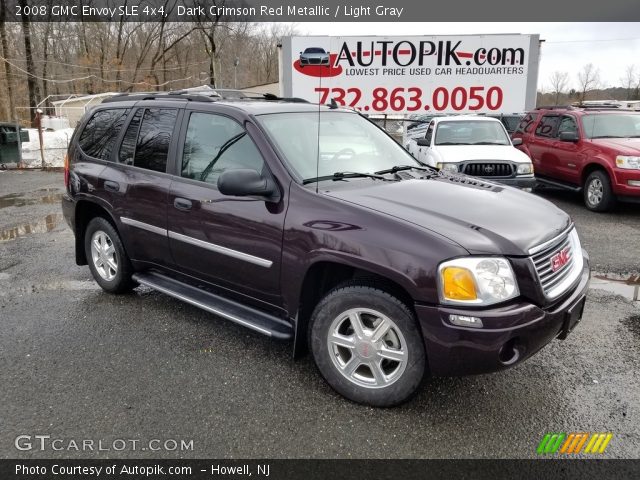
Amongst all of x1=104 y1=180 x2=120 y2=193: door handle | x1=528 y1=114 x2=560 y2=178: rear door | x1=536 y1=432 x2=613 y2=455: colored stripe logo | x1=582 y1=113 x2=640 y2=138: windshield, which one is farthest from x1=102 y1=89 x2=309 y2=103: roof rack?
x1=528 y1=114 x2=560 y2=178: rear door

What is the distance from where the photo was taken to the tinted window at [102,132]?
4.56 meters

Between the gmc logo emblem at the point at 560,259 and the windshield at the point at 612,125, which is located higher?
the windshield at the point at 612,125

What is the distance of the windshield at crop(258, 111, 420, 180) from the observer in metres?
3.46

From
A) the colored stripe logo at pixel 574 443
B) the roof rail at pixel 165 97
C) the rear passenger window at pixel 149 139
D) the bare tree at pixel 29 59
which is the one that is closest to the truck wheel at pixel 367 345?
the colored stripe logo at pixel 574 443

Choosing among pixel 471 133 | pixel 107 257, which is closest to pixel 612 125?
pixel 471 133

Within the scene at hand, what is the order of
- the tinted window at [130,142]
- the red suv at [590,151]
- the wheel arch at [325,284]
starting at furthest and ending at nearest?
the red suv at [590,151] → the tinted window at [130,142] → the wheel arch at [325,284]

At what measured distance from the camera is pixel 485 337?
8.36ft

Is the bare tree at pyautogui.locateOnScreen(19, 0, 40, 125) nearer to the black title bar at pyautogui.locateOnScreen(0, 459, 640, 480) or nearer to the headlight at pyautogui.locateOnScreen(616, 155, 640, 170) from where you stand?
the headlight at pyautogui.locateOnScreen(616, 155, 640, 170)

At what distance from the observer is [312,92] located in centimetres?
1445

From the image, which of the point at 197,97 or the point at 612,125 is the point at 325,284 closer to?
the point at 197,97

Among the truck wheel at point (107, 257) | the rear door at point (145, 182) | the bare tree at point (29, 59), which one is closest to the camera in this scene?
the rear door at point (145, 182)

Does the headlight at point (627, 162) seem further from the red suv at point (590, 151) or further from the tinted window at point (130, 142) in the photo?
the tinted window at point (130, 142)

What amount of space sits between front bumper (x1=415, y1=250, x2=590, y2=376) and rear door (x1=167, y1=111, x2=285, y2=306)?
3.59 feet

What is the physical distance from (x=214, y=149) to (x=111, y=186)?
1263 millimetres
